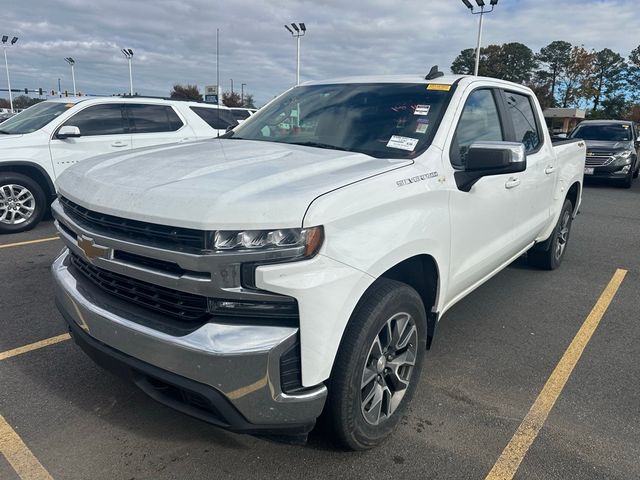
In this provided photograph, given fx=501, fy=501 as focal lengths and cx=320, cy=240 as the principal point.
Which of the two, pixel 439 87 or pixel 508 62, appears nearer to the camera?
pixel 439 87

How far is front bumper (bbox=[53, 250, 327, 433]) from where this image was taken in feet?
6.26

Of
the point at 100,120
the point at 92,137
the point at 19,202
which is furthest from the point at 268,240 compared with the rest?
the point at 100,120

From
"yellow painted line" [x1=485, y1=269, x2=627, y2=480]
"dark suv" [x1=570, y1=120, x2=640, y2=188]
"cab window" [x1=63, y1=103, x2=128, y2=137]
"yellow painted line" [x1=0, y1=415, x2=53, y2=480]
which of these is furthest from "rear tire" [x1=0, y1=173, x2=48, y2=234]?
"dark suv" [x1=570, y1=120, x2=640, y2=188]

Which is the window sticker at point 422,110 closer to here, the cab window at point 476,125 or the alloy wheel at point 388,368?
the cab window at point 476,125

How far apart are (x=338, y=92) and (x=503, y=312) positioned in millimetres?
2418

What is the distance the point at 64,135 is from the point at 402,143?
19.5ft

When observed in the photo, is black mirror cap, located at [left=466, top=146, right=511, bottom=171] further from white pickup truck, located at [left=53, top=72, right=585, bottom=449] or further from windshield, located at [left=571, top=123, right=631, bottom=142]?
windshield, located at [left=571, top=123, right=631, bottom=142]

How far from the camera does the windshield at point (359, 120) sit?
299 cm

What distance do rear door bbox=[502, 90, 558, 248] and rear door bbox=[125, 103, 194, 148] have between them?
545cm

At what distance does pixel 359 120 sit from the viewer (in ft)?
10.8

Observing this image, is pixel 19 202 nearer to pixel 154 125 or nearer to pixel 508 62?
pixel 154 125

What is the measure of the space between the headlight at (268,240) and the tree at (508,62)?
70.0 meters

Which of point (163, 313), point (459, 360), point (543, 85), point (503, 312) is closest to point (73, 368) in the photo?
point (163, 313)

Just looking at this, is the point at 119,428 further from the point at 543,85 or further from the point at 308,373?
the point at 543,85
